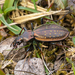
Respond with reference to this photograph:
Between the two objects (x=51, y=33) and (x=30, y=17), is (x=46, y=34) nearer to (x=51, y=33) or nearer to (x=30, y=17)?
(x=51, y=33)

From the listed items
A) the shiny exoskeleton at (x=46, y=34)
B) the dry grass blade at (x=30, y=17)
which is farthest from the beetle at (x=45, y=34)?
the dry grass blade at (x=30, y=17)

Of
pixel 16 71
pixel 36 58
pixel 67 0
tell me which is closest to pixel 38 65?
pixel 36 58

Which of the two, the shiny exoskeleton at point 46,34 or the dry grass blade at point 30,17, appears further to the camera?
the dry grass blade at point 30,17

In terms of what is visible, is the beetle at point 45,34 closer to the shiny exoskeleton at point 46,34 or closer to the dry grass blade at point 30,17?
the shiny exoskeleton at point 46,34

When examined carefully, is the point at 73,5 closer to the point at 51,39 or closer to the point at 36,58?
the point at 51,39

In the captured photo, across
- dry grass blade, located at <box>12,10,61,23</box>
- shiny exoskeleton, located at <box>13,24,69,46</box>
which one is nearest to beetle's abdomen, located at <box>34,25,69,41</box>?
shiny exoskeleton, located at <box>13,24,69,46</box>

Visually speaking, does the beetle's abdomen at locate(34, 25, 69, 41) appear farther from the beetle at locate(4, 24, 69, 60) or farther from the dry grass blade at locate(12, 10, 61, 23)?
the dry grass blade at locate(12, 10, 61, 23)

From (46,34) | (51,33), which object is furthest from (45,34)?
(51,33)
